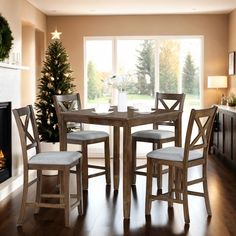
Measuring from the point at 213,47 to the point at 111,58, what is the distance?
6.55 ft

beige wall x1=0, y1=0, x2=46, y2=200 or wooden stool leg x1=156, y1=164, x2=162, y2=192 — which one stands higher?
beige wall x1=0, y1=0, x2=46, y2=200

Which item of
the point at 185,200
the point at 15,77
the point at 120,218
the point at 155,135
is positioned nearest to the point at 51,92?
the point at 15,77

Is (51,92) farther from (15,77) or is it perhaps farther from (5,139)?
(5,139)

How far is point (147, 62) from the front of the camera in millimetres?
8547

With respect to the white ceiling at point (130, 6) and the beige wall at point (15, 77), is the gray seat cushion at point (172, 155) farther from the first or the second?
the white ceiling at point (130, 6)

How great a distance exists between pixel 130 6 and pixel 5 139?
3495mm

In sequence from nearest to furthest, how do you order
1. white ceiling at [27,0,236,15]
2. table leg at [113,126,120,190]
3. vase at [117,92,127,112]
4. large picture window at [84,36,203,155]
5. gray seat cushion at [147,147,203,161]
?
1. gray seat cushion at [147,147,203,161]
2. vase at [117,92,127,112]
3. table leg at [113,126,120,190]
4. white ceiling at [27,0,236,15]
5. large picture window at [84,36,203,155]

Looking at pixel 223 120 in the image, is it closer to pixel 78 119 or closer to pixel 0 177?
pixel 78 119

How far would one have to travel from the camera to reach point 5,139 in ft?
17.4

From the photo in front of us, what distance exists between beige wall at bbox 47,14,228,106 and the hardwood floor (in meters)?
3.74

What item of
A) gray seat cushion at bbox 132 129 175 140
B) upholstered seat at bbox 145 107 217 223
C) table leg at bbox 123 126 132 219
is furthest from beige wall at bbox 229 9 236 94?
table leg at bbox 123 126 132 219

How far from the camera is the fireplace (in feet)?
16.9

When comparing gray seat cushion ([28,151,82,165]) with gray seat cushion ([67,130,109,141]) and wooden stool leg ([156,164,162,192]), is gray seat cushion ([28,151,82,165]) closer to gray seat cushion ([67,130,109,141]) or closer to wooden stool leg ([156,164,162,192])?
gray seat cushion ([67,130,109,141])

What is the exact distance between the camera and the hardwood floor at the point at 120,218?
3754 millimetres
